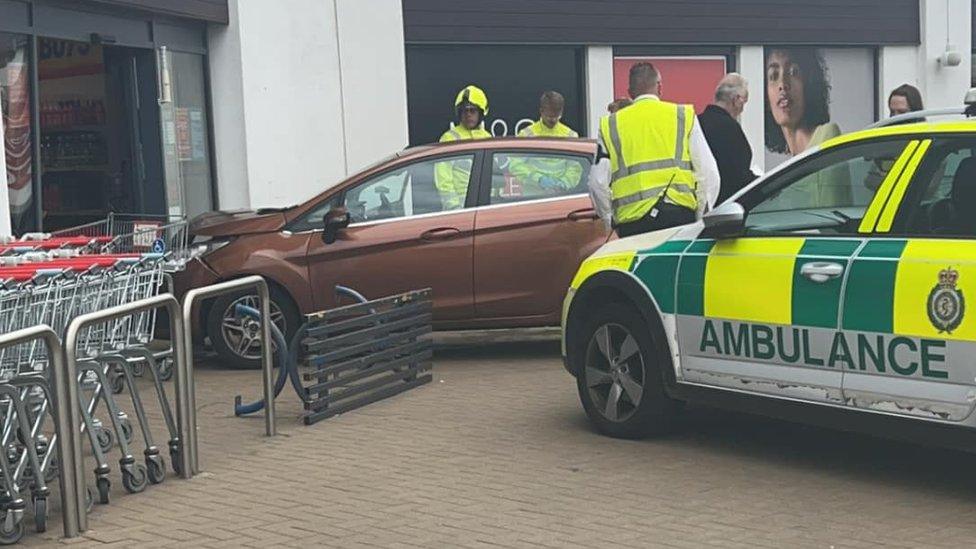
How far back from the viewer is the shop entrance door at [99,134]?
41.5 feet

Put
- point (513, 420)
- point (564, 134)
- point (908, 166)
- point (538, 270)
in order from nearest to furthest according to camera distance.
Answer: point (908, 166), point (513, 420), point (538, 270), point (564, 134)

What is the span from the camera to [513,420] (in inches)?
315

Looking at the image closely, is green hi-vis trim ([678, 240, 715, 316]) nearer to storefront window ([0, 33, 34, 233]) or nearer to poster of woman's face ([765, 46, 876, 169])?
storefront window ([0, 33, 34, 233])

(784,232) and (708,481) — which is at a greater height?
(784,232)

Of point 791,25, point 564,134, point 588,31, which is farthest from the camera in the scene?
point 791,25

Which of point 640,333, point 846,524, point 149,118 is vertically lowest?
point 846,524

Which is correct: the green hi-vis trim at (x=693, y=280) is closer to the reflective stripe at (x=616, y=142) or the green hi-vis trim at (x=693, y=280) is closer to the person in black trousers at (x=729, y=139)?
the reflective stripe at (x=616, y=142)

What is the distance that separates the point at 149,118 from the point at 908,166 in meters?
9.09

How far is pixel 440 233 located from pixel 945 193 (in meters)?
4.63

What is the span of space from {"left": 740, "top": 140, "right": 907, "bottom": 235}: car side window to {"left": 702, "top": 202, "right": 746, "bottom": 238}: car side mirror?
85 millimetres

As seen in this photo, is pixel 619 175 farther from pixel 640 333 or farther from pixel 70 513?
pixel 70 513

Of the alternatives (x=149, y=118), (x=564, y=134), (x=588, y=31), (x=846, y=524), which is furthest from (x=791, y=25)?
(x=846, y=524)

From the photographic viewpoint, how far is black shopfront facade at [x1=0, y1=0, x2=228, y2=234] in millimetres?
11484

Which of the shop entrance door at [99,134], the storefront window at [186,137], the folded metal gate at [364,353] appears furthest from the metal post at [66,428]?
the storefront window at [186,137]
